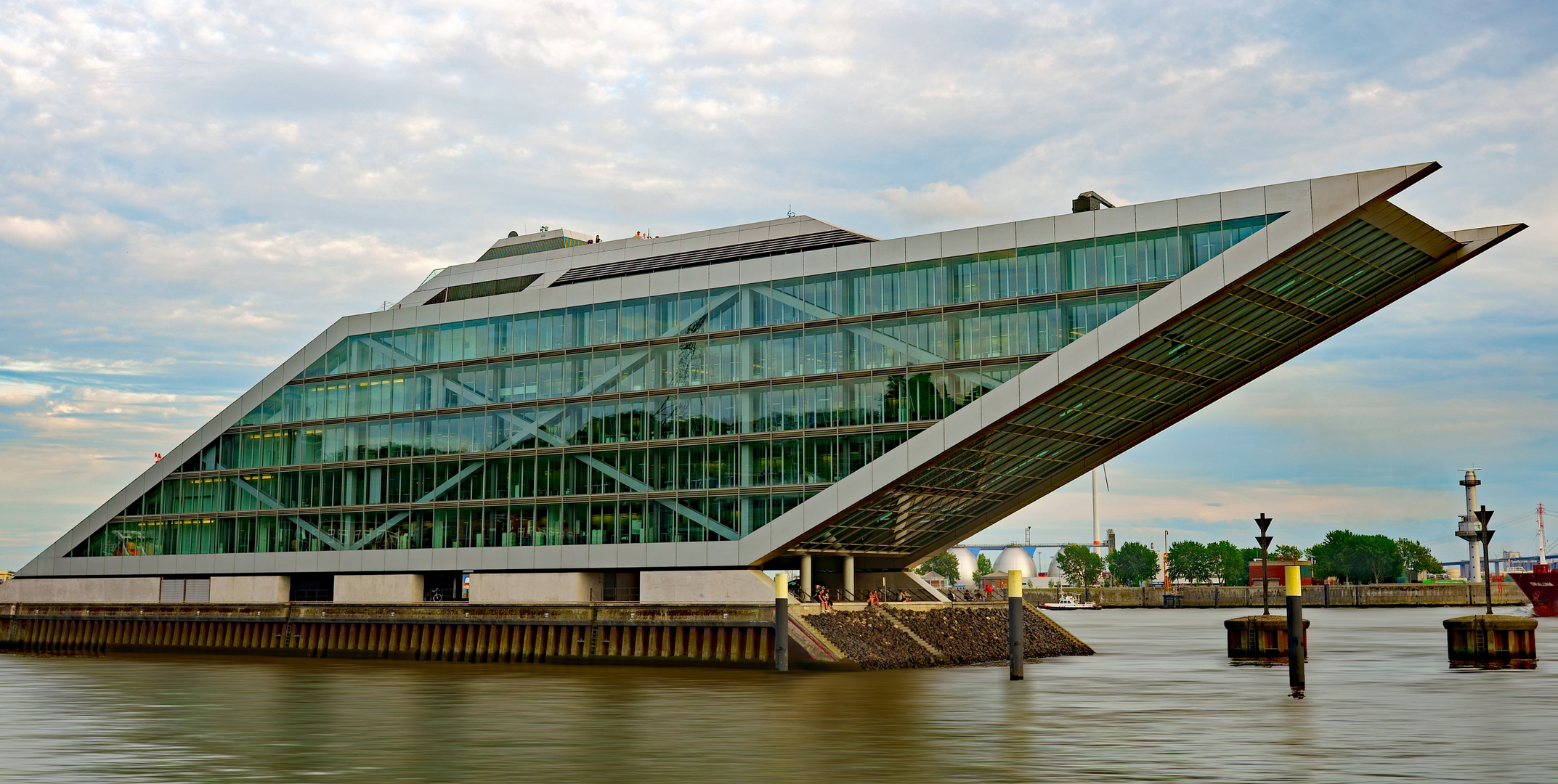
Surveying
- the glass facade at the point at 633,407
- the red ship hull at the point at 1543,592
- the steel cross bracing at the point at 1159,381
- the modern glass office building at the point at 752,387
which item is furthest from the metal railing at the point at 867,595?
the red ship hull at the point at 1543,592

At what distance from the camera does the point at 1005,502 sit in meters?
80.6

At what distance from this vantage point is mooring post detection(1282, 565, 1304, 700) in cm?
4131

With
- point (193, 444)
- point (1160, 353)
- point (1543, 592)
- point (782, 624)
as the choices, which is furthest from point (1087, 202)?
point (1543, 592)

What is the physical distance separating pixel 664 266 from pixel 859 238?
11858 millimetres

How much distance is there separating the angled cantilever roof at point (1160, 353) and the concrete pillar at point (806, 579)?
0.48 m

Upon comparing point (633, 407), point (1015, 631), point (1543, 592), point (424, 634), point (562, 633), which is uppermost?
point (633, 407)

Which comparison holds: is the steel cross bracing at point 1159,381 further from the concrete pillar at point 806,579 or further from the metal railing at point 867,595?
the metal railing at point 867,595

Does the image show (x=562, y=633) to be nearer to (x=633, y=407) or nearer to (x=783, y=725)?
(x=633, y=407)

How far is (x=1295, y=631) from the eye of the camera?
137 ft

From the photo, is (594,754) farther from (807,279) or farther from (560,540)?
(560,540)

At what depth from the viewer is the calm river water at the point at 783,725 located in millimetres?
26141

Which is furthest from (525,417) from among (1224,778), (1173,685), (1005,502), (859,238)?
(1224,778)

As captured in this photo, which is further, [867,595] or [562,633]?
[867,595]

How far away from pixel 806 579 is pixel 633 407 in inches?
493
